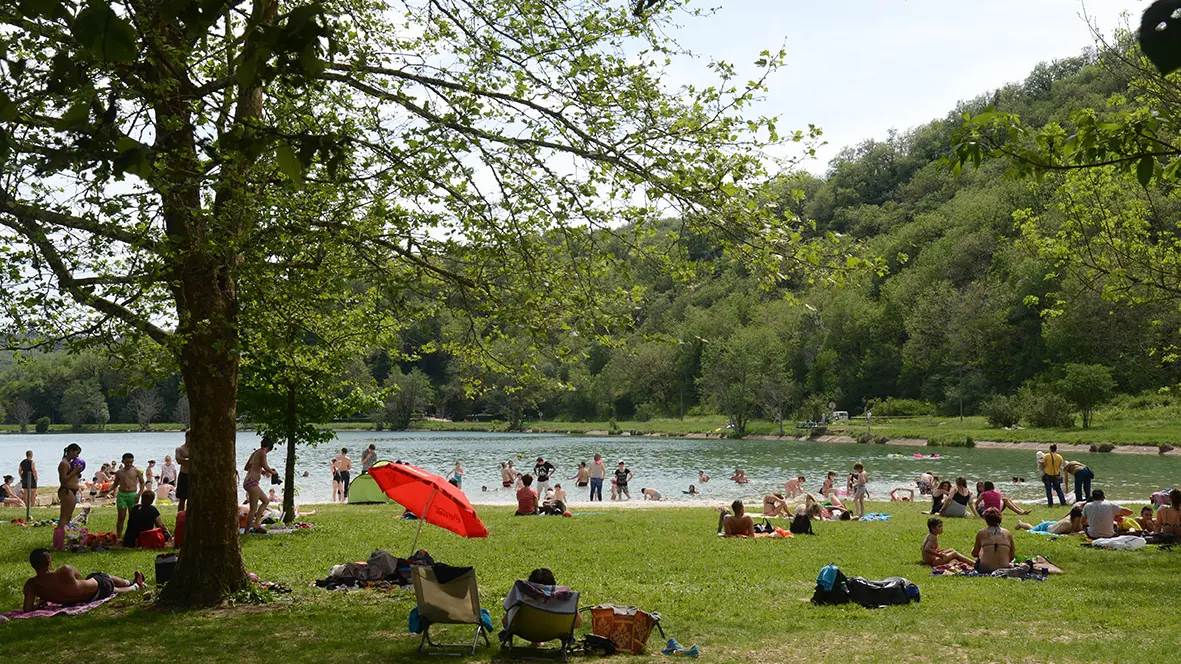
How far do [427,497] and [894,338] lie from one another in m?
101

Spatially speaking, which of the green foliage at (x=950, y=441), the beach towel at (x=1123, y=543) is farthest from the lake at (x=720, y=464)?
the beach towel at (x=1123, y=543)

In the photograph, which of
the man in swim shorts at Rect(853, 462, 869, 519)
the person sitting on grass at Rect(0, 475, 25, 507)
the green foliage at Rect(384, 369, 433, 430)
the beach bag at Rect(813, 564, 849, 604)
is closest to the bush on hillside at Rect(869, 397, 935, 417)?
the green foliage at Rect(384, 369, 433, 430)

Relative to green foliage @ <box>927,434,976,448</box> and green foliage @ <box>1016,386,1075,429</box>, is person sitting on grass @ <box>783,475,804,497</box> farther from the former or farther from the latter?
green foliage @ <box>1016,386,1075,429</box>

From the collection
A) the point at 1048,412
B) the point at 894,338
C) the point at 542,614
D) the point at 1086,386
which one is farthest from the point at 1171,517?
the point at 894,338

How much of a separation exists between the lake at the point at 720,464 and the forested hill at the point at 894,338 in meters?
6.54

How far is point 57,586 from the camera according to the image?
1084cm

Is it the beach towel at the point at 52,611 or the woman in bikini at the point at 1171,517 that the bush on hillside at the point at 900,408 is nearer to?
the woman in bikini at the point at 1171,517

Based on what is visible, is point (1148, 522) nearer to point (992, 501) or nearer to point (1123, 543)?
point (1123, 543)

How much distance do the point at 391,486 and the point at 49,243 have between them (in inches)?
172

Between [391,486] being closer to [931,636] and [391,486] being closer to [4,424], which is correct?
[931,636]

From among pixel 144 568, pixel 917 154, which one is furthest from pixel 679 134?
pixel 917 154

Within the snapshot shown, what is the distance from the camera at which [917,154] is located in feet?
528

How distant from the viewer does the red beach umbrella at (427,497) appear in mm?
10703

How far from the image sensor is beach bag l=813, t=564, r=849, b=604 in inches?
432
